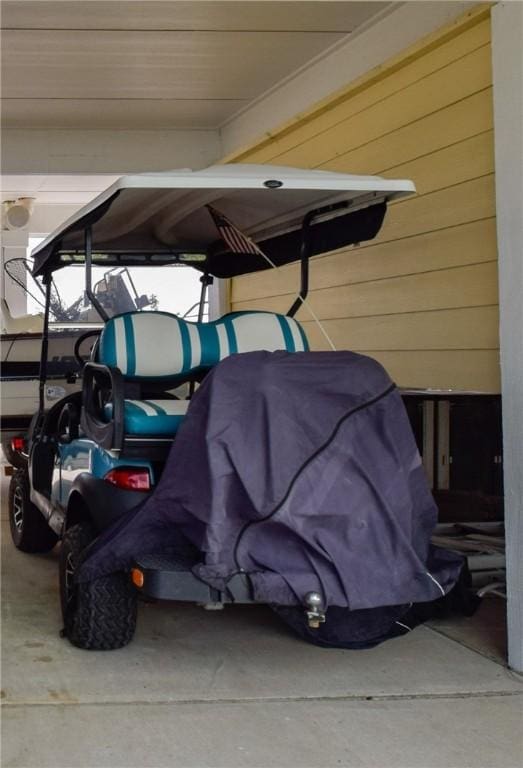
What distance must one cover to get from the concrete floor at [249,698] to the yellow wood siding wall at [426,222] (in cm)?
157

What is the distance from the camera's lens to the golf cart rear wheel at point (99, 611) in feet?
13.8

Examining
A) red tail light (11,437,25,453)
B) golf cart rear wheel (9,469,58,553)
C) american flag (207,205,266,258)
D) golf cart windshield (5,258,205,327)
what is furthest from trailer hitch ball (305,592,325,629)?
red tail light (11,437,25,453)

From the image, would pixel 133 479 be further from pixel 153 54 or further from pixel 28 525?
pixel 153 54

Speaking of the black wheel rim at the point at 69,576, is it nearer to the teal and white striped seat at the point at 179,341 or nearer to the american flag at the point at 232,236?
the teal and white striped seat at the point at 179,341

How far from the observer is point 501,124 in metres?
4.18

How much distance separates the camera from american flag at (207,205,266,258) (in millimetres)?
5340

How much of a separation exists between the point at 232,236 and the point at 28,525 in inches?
87.5

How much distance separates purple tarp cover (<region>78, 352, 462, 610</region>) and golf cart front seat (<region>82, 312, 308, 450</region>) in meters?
0.72

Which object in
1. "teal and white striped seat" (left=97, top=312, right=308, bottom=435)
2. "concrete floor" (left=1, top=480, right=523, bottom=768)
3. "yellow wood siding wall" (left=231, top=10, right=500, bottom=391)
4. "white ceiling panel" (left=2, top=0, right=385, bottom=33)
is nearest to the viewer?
"concrete floor" (left=1, top=480, right=523, bottom=768)

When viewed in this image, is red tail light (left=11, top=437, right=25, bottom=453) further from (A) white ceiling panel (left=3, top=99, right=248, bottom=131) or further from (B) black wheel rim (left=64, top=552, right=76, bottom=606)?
(A) white ceiling panel (left=3, top=99, right=248, bottom=131)

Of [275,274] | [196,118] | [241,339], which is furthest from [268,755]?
A: [196,118]

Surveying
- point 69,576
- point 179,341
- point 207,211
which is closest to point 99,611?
point 69,576

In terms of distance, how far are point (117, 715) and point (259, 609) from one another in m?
1.56

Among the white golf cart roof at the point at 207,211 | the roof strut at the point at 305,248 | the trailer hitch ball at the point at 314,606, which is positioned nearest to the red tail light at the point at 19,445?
A: the white golf cart roof at the point at 207,211
